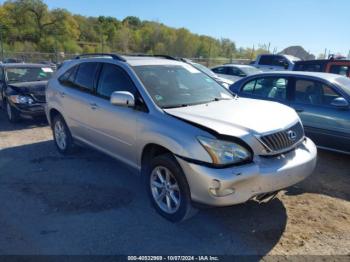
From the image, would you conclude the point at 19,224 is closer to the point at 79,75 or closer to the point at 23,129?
the point at 79,75

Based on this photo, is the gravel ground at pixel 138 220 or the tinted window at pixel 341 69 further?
the tinted window at pixel 341 69

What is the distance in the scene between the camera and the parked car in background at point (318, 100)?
522 cm

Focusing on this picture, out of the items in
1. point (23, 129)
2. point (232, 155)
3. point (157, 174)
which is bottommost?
point (23, 129)

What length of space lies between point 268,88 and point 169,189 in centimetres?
377

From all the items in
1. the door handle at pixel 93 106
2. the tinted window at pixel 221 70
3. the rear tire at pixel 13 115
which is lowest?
the rear tire at pixel 13 115

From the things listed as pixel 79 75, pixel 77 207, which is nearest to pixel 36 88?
pixel 79 75

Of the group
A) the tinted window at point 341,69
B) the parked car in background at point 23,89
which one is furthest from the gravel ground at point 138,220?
the tinted window at point 341,69

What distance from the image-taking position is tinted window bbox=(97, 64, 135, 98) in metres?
4.17

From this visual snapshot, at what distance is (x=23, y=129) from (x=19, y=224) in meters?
4.90

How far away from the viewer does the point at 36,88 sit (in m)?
8.27

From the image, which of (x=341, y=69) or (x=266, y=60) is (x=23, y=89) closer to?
(x=341, y=69)

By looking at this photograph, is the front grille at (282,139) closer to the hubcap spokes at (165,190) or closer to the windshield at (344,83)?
the hubcap spokes at (165,190)

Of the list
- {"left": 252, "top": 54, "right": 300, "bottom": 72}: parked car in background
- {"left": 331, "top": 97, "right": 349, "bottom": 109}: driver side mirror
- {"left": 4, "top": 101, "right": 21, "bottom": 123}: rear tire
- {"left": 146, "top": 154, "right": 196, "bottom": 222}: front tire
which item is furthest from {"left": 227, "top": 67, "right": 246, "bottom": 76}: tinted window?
{"left": 146, "top": 154, "right": 196, "bottom": 222}: front tire

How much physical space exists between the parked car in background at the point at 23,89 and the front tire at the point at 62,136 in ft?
7.65
